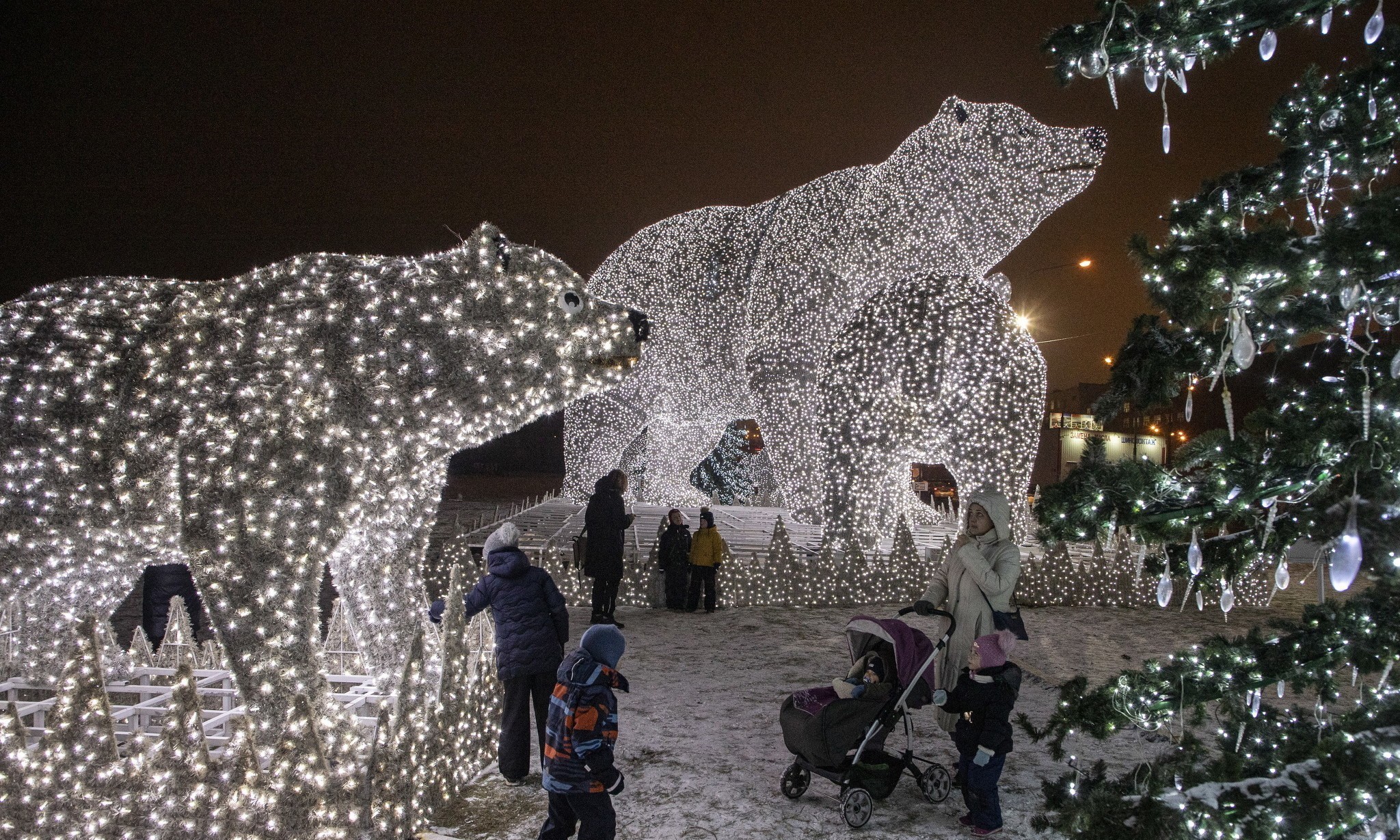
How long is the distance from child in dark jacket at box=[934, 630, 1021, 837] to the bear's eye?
2.26 m

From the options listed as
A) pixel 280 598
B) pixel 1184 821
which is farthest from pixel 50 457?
pixel 1184 821

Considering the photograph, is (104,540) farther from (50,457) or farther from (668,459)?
(668,459)

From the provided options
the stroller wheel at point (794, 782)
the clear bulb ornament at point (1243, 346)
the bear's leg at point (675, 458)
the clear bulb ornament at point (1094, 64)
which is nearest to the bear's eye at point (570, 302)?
the stroller wheel at point (794, 782)

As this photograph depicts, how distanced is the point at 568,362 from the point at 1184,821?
2863 millimetres

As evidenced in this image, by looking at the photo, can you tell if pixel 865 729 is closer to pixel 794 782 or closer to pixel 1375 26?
pixel 794 782

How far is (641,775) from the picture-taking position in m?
3.77

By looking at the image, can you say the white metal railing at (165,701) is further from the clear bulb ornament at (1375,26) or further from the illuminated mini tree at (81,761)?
the clear bulb ornament at (1375,26)

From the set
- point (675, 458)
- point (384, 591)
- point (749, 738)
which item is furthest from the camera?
point (675, 458)

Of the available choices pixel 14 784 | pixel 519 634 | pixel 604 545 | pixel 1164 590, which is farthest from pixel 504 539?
pixel 604 545

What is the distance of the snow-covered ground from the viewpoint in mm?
3359

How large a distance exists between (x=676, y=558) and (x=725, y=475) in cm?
1284

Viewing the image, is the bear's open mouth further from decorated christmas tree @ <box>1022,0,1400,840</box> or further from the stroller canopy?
decorated christmas tree @ <box>1022,0,1400,840</box>

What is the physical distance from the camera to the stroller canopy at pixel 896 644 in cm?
365

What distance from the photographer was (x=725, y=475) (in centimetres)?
2042
